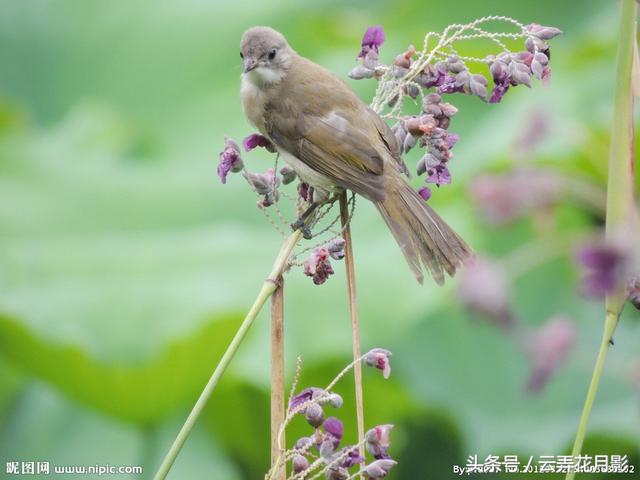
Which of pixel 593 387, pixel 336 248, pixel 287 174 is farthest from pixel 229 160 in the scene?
pixel 593 387

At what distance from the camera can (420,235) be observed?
2.21 meters

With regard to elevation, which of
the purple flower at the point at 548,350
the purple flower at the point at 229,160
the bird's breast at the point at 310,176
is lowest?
the purple flower at the point at 548,350

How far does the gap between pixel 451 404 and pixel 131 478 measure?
1.48 m

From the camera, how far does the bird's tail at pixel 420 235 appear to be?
78.4 inches

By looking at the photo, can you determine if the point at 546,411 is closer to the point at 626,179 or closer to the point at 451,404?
the point at 451,404

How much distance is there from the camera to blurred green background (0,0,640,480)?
3.73 m

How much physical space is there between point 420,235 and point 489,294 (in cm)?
142

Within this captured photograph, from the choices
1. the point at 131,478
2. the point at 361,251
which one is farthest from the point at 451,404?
the point at 131,478

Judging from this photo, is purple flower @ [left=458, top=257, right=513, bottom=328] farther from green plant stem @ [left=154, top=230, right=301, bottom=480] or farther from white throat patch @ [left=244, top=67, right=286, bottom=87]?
white throat patch @ [left=244, top=67, right=286, bottom=87]

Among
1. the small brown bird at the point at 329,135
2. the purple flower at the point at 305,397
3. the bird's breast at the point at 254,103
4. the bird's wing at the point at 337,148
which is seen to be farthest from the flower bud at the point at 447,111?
the bird's breast at the point at 254,103

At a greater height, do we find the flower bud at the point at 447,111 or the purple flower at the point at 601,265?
the flower bud at the point at 447,111

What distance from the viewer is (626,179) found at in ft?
4.75

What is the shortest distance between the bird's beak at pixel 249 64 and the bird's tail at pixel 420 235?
552 mm

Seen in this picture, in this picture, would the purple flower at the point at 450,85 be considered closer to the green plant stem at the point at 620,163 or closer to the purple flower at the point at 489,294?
the green plant stem at the point at 620,163
